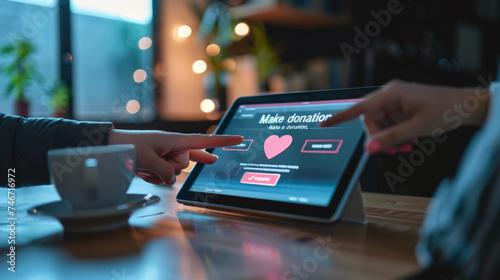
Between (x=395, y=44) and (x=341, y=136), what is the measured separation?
8.52ft

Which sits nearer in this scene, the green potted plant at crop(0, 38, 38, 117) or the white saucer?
the white saucer

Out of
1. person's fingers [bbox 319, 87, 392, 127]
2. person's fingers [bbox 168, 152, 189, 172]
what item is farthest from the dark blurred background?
person's fingers [bbox 319, 87, 392, 127]

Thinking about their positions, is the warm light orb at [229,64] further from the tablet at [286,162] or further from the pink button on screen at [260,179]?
the pink button on screen at [260,179]

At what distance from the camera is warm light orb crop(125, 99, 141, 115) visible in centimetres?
310

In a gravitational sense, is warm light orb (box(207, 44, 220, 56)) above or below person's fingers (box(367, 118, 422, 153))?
below

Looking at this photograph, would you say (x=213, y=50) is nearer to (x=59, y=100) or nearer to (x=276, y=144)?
(x=59, y=100)

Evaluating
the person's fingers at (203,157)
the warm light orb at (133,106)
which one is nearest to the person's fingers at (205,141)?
the person's fingers at (203,157)

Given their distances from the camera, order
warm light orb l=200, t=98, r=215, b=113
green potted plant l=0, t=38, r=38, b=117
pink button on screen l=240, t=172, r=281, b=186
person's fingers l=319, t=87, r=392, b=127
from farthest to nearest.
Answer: warm light orb l=200, t=98, r=215, b=113, green potted plant l=0, t=38, r=38, b=117, pink button on screen l=240, t=172, r=281, b=186, person's fingers l=319, t=87, r=392, b=127

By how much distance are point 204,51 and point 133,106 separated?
0.71 meters

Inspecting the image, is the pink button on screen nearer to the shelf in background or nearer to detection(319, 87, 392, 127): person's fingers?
detection(319, 87, 392, 127): person's fingers

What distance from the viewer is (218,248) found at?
0.50m

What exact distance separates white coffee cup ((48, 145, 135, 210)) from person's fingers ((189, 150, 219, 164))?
0.64 ft

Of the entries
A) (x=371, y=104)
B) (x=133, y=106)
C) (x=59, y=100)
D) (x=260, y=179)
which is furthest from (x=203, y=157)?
(x=133, y=106)

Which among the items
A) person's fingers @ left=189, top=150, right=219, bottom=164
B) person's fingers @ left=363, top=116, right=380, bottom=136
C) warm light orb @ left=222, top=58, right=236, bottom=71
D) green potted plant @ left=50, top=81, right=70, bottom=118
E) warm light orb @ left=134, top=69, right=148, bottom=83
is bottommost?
green potted plant @ left=50, top=81, right=70, bottom=118
